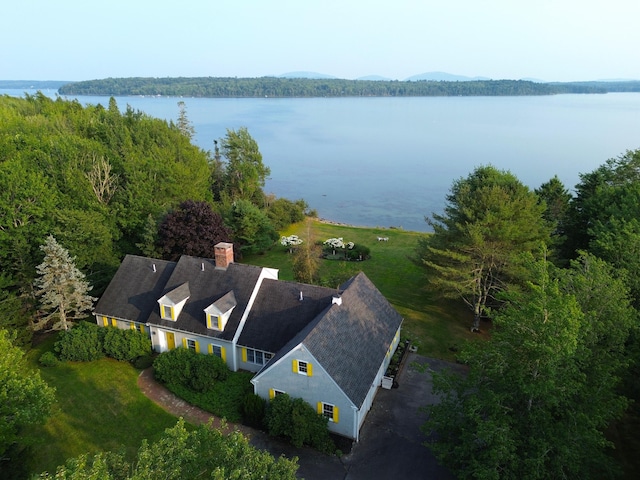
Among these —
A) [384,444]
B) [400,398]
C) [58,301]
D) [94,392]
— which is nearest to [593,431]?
[384,444]

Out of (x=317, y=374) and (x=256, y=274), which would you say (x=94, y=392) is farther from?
(x=317, y=374)

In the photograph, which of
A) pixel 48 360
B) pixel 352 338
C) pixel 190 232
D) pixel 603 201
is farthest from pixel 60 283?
pixel 603 201

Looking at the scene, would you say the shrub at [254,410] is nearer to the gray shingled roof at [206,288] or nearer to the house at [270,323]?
the house at [270,323]

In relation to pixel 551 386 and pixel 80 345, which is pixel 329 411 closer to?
pixel 551 386

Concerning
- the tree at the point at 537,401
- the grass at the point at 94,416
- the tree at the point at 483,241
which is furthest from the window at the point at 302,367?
the tree at the point at 483,241

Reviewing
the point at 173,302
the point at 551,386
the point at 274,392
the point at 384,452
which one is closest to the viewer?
the point at 551,386
